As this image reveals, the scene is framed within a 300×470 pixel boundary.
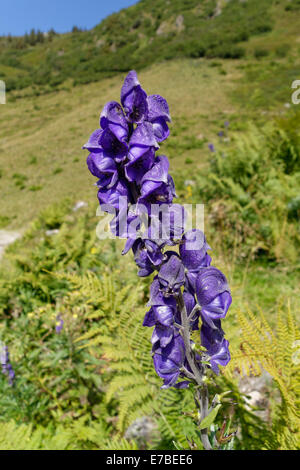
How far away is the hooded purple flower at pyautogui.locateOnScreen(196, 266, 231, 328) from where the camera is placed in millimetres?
1063

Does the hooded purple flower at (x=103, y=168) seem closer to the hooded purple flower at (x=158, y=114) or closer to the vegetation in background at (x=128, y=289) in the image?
the hooded purple flower at (x=158, y=114)

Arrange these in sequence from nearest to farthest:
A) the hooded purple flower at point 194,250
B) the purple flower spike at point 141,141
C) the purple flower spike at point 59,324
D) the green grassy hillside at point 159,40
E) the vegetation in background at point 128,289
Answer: the purple flower spike at point 141,141 < the hooded purple flower at point 194,250 < the vegetation in background at point 128,289 < the purple flower spike at point 59,324 < the green grassy hillside at point 159,40

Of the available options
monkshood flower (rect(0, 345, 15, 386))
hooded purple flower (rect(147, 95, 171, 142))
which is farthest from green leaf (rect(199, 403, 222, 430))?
monkshood flower (rect(0, 345, 15, 386))

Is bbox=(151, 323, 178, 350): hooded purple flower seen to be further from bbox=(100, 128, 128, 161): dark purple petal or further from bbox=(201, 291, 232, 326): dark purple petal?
bbox=(100, 128, 128, 161): dark purple petal

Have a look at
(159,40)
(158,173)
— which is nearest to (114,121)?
(158,173)

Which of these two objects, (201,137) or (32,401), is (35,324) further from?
(201,137)

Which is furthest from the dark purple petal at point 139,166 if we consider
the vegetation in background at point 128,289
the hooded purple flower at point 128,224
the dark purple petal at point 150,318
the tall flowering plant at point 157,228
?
the vegetation in background at point 128,289

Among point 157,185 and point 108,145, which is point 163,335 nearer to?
point 157,185

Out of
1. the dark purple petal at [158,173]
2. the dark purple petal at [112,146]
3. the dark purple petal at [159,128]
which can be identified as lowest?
the dark purple petal at [158,173]

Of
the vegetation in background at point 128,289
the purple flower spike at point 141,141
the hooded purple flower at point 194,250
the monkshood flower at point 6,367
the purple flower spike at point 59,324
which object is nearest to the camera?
the purple flower spike at point 141,141

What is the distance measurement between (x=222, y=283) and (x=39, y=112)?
1388 inches

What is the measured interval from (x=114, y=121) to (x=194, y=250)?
506 millimetres

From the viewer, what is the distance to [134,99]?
106 centimetres

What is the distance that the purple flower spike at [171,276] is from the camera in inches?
40.3
